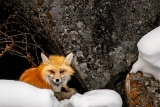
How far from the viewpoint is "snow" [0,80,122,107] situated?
4.65 meters

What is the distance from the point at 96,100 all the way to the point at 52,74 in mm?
598

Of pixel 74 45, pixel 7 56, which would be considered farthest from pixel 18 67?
pixel 74 45

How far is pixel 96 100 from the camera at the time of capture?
4.89 m

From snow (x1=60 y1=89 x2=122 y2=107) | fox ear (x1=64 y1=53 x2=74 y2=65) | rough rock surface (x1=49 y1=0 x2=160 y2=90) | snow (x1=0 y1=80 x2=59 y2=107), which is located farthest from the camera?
rough rock surface (x1=49 y1=0 x2=160 y2=90)

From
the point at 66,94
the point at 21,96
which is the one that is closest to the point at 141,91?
the point at 66,94

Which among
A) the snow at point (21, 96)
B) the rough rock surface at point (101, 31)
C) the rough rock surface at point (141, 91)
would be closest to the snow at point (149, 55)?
the rough rock surface at point (141, 91)

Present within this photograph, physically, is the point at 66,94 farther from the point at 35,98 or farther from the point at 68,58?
the point at 35,98

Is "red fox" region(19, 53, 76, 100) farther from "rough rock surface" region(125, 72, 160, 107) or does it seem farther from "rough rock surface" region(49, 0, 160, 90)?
"rough rock surface" region(125, 72, 160, 107)

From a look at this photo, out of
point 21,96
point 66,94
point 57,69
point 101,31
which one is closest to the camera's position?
point 21,96

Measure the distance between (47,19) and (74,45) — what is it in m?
0.42

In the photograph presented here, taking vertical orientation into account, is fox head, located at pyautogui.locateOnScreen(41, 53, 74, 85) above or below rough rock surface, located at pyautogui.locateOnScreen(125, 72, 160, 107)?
above

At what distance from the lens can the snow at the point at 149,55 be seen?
5211 millimetres

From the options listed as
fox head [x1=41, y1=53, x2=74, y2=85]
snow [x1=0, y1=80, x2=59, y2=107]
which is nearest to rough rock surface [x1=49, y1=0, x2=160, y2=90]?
fox head [x1=41, y1=53, x2=74, y2=85]

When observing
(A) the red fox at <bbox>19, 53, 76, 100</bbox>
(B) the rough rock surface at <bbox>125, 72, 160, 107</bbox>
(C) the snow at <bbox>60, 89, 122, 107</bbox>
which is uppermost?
Answer: (A) the red fox at <bbox>19, 53, 76, 100</bbox>
